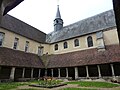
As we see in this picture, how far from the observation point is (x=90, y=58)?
54.4 feet

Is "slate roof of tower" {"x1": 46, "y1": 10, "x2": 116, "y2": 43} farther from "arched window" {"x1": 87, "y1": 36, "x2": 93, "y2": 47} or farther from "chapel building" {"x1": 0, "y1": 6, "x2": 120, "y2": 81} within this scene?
"arched window" {"x1": 87, "y1": 36, "x2": 93, "y2": 47}

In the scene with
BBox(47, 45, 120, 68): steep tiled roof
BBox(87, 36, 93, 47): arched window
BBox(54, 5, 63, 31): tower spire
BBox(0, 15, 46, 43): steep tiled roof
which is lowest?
BBox(47, 45, 120, 68): steep tiled roof

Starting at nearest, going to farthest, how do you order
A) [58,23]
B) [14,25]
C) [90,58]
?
[90,58] → [14,25] → [58,23]

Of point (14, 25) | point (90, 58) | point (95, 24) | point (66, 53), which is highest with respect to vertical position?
point (95, 24)

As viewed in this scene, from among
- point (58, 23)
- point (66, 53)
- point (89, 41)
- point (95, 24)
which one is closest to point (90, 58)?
point (89, 41)

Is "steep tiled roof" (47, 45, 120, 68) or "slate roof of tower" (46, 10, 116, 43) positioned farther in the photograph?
"slate roof of tower" (46, 10, 116, 43)

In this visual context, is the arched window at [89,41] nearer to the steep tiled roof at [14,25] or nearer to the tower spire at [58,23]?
the steep tiled roof at [14,25]

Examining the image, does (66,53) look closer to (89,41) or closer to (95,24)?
(89,41)

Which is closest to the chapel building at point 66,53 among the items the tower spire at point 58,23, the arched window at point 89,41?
the arched window at point 89,41

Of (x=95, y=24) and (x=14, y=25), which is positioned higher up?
(x=95, y=24)

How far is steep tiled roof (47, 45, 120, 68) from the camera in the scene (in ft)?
48.9

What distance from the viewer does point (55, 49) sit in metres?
25.4

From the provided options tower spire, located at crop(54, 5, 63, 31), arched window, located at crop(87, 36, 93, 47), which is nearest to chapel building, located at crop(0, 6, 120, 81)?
arched window, located at crop(87, 36, 93, 47)

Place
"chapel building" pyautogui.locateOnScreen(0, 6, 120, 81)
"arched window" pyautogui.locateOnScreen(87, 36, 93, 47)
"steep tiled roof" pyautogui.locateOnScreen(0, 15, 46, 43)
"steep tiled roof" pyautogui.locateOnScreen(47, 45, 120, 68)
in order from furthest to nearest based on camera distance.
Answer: "arched window" pyautogui.locateOnScreen(87, 36, 93, 47) < "steep tiled roof" pyautogui.locateOnScreen(0, 15, 46, 43) < "chapel building" pyautogui.locateOnScreen(0, 6, 120, 81) < "steep tiled roof" pyautogui.locateOnScreen(47, 45, 120, 68)
